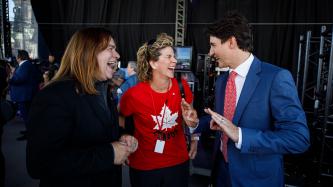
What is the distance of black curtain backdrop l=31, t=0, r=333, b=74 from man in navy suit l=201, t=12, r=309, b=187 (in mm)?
3679

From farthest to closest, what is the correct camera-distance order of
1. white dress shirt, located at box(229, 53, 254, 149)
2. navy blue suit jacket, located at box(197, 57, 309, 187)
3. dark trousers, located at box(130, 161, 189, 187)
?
dark trousers, located at box(130, 161, 189, 187), white dress shirt, located at box(229, 53, 254, 149), navy blue suit jacket, located at box(197, 57, 309, 187)

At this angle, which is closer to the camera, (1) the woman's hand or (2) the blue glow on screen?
(1) the woman's hand

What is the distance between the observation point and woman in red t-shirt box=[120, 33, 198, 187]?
185 centimetres

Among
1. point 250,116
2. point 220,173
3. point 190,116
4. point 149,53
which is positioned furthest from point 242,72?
point 149,53

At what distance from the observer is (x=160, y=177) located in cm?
185

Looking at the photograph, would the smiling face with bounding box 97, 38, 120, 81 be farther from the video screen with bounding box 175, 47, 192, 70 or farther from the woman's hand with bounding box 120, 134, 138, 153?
the video screen with bounding box 175, 47, 192, 70

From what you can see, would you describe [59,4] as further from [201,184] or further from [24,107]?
[201,184]

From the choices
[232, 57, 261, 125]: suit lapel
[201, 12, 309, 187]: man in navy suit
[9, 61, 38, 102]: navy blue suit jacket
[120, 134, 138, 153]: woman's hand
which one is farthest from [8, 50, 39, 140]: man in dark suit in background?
[232, 57, 261, 125]: suit lapel

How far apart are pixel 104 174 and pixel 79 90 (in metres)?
0.44

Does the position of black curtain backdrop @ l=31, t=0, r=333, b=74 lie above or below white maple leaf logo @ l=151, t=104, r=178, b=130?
above

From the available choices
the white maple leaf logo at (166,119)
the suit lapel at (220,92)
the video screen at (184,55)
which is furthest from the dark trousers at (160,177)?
the video screen at (184,55)

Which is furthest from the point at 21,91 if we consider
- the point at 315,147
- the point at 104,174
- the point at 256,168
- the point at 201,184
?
the point at 315,147

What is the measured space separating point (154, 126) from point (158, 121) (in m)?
0.04

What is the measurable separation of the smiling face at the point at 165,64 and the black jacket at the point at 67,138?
0.77 m
